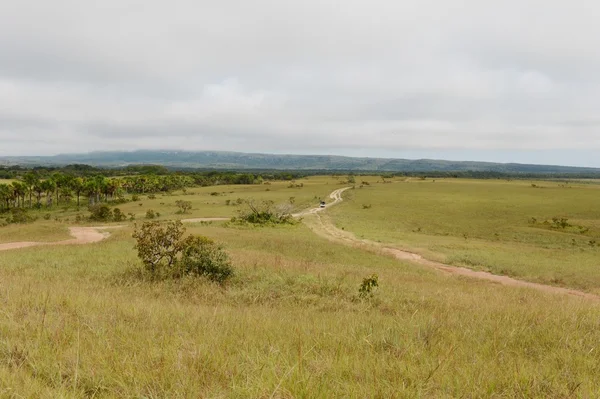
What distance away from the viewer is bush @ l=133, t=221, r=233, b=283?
12.8 meters

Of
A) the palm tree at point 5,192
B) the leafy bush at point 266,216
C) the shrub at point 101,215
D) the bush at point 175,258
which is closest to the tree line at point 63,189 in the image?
the palm tree at point 5,192

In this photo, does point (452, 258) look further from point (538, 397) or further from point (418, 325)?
point (538, 397)

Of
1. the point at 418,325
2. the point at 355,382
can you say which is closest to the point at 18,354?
the point at 355,382

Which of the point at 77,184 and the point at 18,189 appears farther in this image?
the point at 77,184

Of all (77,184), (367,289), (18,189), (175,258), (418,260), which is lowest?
(418,260)

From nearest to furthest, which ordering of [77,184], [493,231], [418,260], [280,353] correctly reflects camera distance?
1. [280,353]
2. [418,260]
3. [493,231]
4. [77,184]

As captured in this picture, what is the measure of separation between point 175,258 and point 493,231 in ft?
168

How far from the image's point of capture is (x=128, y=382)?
129 inches

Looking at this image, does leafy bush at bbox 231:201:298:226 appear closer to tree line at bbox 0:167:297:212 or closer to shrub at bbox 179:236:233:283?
shrub at bbox 179:236:233:283

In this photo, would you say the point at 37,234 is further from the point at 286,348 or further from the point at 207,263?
→ the point at 286,348

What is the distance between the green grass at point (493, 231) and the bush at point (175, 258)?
2040 centimetres

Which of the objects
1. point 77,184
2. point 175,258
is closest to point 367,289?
point 175,258

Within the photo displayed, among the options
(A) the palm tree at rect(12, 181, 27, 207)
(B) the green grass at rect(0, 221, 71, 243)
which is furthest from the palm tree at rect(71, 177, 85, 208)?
(B) the green grass at rect(0, 221, 71, 243)

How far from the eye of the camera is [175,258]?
1476 centimetres
